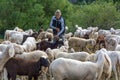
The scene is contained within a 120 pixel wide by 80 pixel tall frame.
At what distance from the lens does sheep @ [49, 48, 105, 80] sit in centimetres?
1265

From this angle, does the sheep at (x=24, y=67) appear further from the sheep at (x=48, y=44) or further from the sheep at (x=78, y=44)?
the sheep at (x=78, y=44)

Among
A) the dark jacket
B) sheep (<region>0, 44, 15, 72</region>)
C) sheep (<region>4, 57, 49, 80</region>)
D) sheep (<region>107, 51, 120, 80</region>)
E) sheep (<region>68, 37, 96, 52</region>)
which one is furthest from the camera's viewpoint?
sheep (<region>68, 37, 96, 52</region>)

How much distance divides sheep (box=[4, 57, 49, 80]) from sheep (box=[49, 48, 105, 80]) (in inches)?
38.7

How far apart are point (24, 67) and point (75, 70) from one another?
1.71m

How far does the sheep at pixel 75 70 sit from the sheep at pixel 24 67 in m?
0.98

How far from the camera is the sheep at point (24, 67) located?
13.7 m

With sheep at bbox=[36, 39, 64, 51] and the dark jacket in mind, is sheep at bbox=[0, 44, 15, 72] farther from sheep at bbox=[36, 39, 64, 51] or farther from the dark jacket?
sheep at bbox=[36, 39, 64, 51]

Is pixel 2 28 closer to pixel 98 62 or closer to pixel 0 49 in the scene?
pixel 0 49

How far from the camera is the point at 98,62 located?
12961mm

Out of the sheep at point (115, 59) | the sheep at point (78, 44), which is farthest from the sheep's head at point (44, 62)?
the sheep at point (78, 44)

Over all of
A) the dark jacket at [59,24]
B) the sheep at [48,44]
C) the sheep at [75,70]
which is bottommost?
the sheep at [48,44]

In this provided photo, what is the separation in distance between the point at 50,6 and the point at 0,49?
3265 cm

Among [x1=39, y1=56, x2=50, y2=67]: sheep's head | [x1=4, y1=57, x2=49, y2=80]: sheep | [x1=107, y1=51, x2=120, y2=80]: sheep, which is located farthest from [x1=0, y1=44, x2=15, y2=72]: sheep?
[x1=107, y1=51, x2=120, y2=80]: sheep

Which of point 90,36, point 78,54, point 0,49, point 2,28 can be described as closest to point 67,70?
point 78,54
